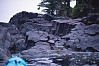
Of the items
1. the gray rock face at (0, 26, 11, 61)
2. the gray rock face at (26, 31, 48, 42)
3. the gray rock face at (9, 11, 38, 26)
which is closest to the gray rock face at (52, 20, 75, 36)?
the gray rock face at (9, 11, 38, 26)

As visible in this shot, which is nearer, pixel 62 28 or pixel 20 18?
pixel 62 28

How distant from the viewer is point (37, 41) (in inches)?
219

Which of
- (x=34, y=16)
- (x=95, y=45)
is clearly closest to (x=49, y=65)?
(x=95, y=45)

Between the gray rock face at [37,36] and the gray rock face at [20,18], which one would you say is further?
the gray rock face at [20,18]

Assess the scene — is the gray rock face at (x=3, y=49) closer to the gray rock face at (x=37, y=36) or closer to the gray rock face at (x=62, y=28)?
the gray rock face at (x=37, y=36)

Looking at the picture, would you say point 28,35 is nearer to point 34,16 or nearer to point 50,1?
point 34,16

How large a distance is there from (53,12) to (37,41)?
55.6 feet

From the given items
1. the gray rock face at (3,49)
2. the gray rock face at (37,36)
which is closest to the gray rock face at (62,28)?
the gray rock face at (37,36)

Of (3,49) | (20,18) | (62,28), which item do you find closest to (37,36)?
(3,49)

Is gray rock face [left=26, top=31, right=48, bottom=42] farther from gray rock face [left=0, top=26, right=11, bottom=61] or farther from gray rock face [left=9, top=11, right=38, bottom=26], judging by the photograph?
gray rock face [left=9, top=11, right=38, bottom=26]

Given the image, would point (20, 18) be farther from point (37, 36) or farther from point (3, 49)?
point (3, 49)

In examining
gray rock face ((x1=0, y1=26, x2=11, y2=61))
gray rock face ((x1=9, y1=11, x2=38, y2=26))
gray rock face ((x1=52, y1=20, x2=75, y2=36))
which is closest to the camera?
gray rock face ((x1=0, y1=26, x2=11, y2=61))

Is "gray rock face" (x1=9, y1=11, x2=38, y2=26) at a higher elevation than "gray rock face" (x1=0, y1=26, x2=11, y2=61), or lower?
higher

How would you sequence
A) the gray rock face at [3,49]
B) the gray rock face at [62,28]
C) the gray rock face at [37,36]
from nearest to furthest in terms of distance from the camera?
the gray rock face at [3,49]
the gray rock face at [37,36]
the gray rock face at [62,28]
